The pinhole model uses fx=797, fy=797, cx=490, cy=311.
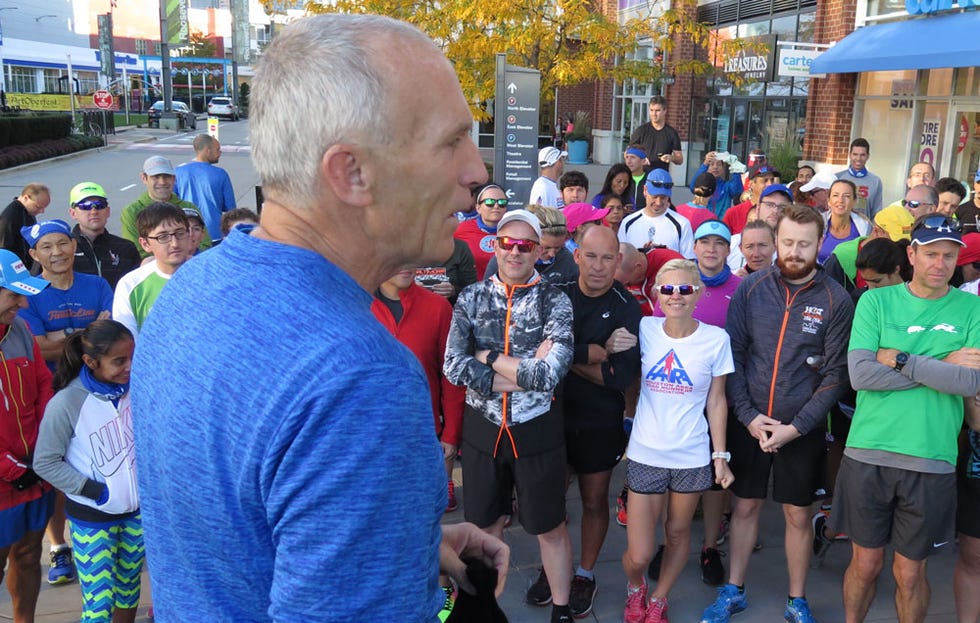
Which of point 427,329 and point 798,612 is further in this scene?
point 427,329

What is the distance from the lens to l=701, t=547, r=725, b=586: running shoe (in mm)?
4766

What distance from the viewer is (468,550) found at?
1.53 meters

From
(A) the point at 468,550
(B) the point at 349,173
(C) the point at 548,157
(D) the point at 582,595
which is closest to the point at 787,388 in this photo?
(D) the point at 582,595

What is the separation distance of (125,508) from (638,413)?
259 cm

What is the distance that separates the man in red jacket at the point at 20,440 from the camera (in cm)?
368

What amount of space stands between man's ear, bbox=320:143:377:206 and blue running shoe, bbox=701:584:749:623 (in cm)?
393

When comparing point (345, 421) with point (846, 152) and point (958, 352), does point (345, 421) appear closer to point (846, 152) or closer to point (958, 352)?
point (958, 352)

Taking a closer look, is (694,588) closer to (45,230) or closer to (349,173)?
(349,173)

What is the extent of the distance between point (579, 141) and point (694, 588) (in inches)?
955

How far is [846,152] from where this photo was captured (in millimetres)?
14523

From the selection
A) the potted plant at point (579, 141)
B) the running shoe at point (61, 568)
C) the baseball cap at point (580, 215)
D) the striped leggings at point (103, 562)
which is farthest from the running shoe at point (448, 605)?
the potted plant at point (579, 141)

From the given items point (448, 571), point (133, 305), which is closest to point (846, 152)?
point (133, 305)

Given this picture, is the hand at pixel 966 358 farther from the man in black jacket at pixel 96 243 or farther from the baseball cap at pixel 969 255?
the man in black jacket at pixel 96 243

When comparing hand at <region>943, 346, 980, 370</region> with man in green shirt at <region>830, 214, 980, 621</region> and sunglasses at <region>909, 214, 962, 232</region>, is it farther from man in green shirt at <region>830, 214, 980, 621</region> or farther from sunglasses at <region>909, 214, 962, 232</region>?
sunglasses at <region>909, 214, 962, 232</region>
